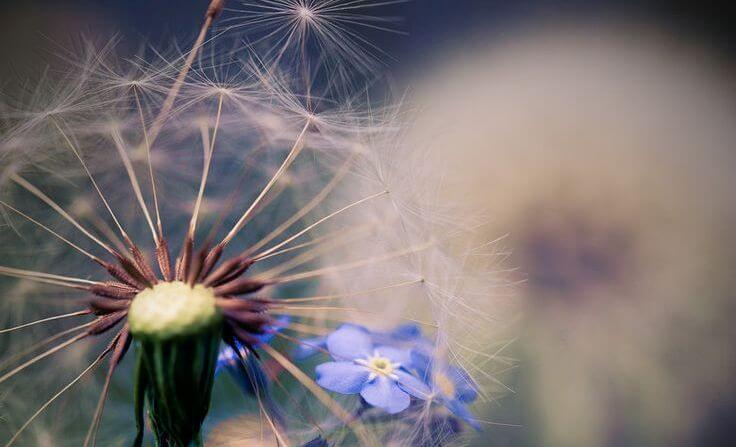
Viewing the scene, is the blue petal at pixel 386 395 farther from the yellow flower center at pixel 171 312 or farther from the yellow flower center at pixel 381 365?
the yellow flower center at pixel 171 312

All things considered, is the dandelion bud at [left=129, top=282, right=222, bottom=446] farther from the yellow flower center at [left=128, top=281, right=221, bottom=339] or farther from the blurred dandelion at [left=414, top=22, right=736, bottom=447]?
the blurred dandelion at [left=414, top=22, right=736, bottom=447]

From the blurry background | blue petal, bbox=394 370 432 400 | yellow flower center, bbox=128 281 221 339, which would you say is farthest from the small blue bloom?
the blurry background

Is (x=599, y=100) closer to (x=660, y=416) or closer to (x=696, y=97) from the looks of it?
(x=696, y=97)

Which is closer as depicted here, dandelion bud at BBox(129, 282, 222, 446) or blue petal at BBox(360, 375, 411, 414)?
dandelion bud at BBox(129, 282, 222, 446)

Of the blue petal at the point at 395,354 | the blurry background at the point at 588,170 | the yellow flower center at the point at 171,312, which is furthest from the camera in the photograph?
the blurry background at the point at 588,170

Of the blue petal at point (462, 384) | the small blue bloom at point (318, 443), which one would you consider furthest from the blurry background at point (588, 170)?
the small blue bloom at point (318, 443)

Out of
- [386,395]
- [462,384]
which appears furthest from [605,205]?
[386,395]

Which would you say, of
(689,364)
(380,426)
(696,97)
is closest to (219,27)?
(380,426)
